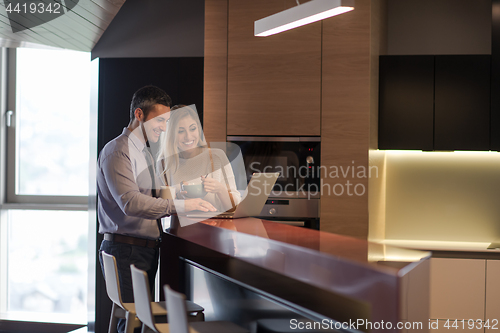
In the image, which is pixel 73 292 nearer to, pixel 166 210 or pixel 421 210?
pixel 166 210

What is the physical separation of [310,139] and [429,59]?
1135 mm

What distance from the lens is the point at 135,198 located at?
227 centimetres

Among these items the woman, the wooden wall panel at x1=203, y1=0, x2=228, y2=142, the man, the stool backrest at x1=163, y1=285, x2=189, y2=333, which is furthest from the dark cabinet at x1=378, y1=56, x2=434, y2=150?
the stool backrest at x1=163, y1=285, x2=189, y2=333

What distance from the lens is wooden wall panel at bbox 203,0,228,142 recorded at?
3396 mm

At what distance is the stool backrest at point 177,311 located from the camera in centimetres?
141

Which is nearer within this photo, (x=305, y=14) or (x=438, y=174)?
(x=305, y=14)

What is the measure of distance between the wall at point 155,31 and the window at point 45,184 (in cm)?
81

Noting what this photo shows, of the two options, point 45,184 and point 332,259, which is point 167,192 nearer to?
point 332,259

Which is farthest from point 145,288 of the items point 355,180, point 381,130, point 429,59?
point 429,59

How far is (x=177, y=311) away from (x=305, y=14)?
61.5 inches

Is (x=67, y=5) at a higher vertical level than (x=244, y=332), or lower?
higher

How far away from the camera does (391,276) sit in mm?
1188

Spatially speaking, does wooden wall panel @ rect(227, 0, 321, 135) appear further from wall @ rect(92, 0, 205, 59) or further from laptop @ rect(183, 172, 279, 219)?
laptop @ rect(183, 172, 279, 219)

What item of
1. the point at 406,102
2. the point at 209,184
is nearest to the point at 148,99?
the point at 209,184
